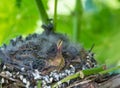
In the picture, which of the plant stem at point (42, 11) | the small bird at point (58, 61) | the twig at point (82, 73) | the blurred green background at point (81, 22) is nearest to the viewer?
the twig at point (82, 73)

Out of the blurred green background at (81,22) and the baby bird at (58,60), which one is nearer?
the baby bird at (58,60)

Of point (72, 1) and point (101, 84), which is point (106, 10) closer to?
point (72, 1)

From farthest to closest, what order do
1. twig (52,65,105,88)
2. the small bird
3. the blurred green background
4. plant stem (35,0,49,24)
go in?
the blurred green background < plant stem (35,0,49,24) < the small bird < twig (52,65,105,88)

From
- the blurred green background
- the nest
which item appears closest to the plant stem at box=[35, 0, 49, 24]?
the nest

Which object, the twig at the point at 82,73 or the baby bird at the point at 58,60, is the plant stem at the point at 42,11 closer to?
the baby bird at the point at 58,60

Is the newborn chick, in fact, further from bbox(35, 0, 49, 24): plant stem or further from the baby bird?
bbox(35, 0, 49, 24): plant stem

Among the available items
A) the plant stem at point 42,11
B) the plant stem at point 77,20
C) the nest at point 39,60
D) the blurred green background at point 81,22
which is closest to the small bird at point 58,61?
the nest at point 39,60

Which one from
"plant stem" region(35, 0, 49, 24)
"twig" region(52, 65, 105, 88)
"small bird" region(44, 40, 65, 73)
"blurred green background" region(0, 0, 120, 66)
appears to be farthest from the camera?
"blurred green background" region(0, 0, 120, 66)
